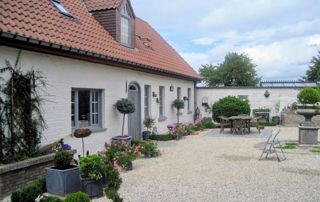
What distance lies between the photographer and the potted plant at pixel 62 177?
6277 mm

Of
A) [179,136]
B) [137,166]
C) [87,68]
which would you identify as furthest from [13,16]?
[179,136]

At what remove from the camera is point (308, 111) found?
12.8 metres

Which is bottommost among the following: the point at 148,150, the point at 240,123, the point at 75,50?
the point at 148,150

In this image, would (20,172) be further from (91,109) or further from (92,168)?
(91,109)

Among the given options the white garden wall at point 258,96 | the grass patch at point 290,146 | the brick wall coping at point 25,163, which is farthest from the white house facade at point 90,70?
the white garden wall at point 258,96

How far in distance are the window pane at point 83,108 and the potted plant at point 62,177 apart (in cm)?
400

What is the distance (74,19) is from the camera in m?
11.3

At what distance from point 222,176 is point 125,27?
7.99 metres

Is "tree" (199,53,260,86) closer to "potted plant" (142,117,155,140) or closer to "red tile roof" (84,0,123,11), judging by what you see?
"potted plant" (142,117,155,140)

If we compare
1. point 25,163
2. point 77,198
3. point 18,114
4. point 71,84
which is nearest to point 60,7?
point 71,84

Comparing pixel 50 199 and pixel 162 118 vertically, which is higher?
pixel 162 118

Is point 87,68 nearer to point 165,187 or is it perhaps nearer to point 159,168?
point 159,168

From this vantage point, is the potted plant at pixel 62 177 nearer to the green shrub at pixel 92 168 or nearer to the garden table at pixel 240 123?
the green shrub at pixel 92 168

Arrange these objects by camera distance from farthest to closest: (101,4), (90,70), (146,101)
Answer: (146,101) → (101,4) → (90,70)
